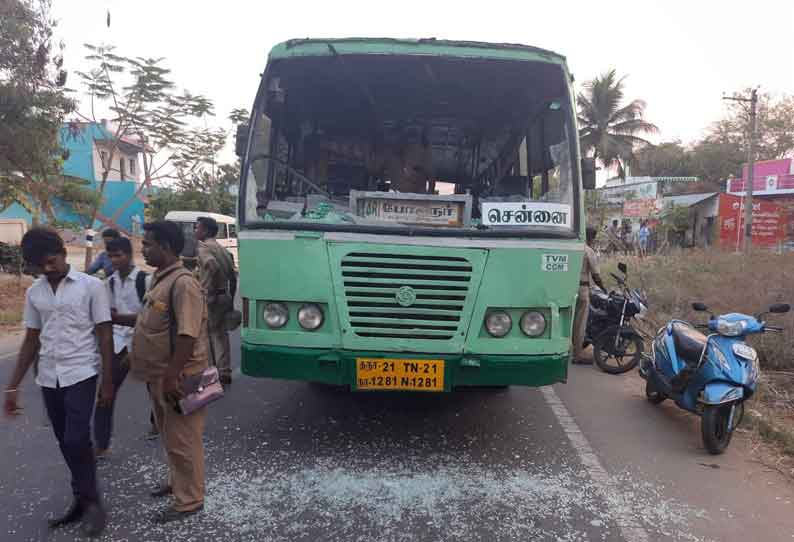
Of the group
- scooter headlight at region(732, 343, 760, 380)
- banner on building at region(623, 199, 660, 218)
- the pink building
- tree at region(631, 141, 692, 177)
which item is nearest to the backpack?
scooter headlight at region(732, 343, 760, 380)

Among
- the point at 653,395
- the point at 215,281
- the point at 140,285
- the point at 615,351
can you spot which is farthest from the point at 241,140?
the point at 615,351

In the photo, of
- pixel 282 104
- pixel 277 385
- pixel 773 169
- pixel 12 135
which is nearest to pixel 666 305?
pixel 277 385

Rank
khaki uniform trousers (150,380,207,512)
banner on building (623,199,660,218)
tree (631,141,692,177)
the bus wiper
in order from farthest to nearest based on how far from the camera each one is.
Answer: tree (631,141,692,177) < banner on building (623,199,660,218) < the bus wiper < khaki uniform trousers (150,380,207,512)

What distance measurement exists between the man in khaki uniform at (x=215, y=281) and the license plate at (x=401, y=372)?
222cm

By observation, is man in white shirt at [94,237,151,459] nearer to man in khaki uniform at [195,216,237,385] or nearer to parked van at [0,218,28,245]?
man in khaki uniform at [195,216,237,385]

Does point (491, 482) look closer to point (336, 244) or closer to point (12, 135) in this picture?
point (336, 244)

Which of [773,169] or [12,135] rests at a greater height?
[773,169]

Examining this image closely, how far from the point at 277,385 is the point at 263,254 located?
239 cm

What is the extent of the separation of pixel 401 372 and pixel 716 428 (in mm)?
2412

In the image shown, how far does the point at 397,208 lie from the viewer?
3.88 meters

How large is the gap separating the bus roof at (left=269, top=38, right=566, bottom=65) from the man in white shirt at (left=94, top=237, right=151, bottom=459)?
1.75 m

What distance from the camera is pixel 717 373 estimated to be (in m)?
4.24

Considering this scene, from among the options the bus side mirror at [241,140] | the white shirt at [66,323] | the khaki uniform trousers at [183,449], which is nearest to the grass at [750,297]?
the khaki uniform trousers at [183,449]

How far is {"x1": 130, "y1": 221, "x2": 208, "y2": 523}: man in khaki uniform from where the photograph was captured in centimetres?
288
